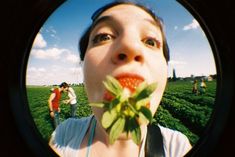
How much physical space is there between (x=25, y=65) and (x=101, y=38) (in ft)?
0.78

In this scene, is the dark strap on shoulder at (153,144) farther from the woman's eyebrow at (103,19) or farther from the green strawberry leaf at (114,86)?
the woman's eyebrow at (103,19)

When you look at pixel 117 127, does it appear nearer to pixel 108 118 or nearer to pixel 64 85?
pixel 108 118

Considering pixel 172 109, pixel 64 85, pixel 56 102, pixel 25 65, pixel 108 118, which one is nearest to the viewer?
pixel 108 118

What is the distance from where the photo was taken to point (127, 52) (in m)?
0.80

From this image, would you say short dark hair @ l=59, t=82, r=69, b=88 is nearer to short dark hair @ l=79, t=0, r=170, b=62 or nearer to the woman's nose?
short dark hair @ l=79, t=0, r=170, b=62

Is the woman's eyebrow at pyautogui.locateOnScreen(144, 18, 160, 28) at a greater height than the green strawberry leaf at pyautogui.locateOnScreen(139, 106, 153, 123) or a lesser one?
greater

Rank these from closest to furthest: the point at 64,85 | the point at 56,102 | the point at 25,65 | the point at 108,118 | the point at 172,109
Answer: the point at 108,118
the point at 25,65
the point at 64,85
the point at 56,102
the point at 172,109

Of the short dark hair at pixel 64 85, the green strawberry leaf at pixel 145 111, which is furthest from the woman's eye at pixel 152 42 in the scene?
the short dark hair at pixel 64 85

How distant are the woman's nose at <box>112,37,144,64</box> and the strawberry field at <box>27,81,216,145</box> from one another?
0.62 feet

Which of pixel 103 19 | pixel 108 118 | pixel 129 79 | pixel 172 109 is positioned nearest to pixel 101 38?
pixel 103 19

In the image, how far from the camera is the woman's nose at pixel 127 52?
801mm

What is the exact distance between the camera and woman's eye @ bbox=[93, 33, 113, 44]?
0.85m

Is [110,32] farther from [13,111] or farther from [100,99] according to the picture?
[13,111]

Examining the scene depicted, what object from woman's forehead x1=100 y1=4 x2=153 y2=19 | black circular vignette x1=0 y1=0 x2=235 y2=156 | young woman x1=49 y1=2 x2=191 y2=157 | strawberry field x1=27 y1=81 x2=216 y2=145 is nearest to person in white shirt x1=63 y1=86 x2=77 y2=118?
strawberry field x1=27 y1=81 x2=216 y2=145
